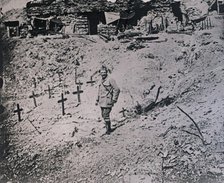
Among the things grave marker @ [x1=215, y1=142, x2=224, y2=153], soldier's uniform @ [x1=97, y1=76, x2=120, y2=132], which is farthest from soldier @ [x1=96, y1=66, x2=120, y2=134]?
grave marker @ [x1=215, y1=142, x2=224, y2=153]

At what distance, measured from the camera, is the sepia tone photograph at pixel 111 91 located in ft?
7.22

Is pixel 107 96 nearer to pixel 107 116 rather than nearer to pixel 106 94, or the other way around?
pixel 106 94

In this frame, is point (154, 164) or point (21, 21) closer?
point (154, 164)

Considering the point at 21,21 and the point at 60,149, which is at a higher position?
the point at 21,21

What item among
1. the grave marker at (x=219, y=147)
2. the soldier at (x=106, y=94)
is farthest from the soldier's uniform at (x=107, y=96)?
the grave marker at (x=219, y=147)

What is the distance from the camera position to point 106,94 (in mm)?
2295

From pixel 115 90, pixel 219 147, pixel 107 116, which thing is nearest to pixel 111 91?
pixel 115 90

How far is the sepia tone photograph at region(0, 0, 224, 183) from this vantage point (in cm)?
220

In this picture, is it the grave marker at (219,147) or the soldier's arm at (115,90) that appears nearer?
the grave marker at (219,147)

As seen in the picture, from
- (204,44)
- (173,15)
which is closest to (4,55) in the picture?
(173,15)

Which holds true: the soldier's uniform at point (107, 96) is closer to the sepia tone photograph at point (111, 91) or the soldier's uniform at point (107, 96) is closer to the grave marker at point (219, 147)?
the sepia tone photograph at point (111, 91)

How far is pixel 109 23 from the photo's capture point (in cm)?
237

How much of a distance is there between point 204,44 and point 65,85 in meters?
0.87

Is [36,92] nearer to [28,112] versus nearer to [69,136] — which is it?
[28,112]
